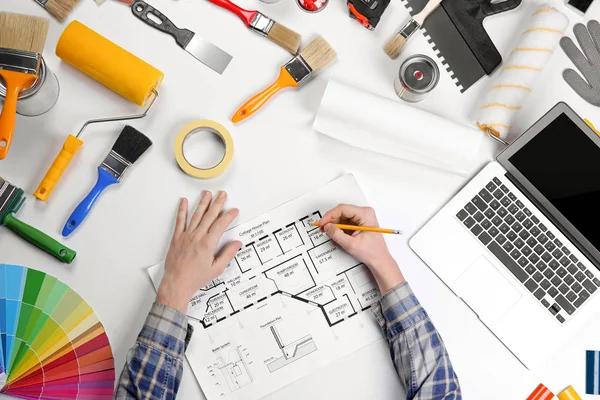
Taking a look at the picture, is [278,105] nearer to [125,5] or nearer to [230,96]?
[230,96]

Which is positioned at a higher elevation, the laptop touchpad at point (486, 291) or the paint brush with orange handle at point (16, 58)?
the paint brush with orange handle at point (16, 58)

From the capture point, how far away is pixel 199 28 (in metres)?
1.19

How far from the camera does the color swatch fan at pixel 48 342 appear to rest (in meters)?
1.08

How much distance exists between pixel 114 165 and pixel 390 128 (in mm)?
562

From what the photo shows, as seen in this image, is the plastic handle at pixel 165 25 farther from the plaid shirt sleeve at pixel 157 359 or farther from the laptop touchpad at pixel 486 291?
the laptop touchpad at pixel 486 291

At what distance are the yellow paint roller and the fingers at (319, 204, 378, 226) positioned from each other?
0.43m

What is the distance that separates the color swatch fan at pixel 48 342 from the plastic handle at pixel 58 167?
16cm

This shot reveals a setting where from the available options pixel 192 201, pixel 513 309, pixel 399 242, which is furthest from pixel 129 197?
pixel 513 309

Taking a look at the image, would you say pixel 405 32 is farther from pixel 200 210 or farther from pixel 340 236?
pixel 200 210

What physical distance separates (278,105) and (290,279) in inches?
14.3

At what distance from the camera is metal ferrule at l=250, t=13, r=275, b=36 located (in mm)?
1187

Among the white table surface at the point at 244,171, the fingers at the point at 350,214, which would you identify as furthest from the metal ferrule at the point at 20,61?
the fingers at the point at 350,214

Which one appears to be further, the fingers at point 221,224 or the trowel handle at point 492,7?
the trowel handle at point 492,7

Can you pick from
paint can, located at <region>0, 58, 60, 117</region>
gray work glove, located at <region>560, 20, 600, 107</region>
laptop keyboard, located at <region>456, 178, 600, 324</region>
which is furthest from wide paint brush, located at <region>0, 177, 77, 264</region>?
gray work glove, located at <region>560, 20, 600, 107</region>
